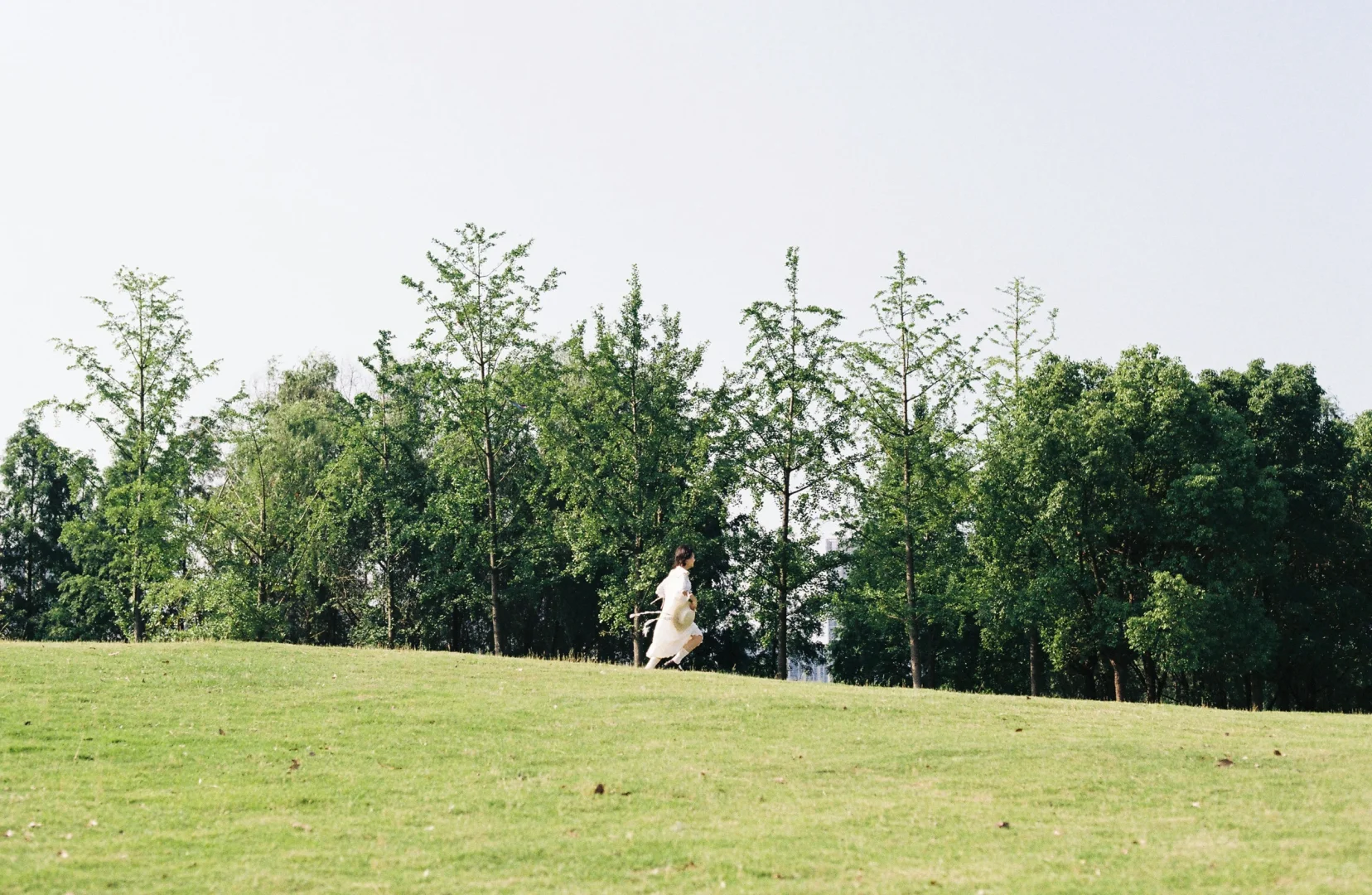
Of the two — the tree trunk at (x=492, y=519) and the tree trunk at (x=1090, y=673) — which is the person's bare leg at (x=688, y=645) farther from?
the tree trunk at (x=1090, y=673)

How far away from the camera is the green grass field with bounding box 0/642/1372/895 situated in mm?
11773

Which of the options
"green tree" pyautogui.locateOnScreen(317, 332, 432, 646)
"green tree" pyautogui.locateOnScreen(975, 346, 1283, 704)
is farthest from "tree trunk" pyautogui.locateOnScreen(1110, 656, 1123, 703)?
"green tree" pyautogui.locateOnScreen(317, 332, 432, 646)

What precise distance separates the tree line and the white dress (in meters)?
18.3

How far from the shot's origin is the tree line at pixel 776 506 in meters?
46.6

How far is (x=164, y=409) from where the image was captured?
5341cm

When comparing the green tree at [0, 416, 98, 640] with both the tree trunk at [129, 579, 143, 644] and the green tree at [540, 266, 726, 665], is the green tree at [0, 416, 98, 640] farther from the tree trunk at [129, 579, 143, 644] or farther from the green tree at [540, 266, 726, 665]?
the green tree at [540, 266, 726, 665]

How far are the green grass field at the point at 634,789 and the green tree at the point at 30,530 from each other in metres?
51.7

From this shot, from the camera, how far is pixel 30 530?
7075 cm

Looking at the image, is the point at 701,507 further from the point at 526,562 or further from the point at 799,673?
the point at 799,673

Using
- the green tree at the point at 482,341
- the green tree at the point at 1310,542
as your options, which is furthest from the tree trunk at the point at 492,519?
the green tree at the point at 1310,542

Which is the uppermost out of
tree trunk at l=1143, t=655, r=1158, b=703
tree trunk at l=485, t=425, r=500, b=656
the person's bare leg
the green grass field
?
tree trunk at l=485, t=425, r=500, b=656

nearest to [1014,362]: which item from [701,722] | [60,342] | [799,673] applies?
[799,673]

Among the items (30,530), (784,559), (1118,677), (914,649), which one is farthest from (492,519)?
(30,530)

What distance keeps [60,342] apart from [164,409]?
17.2 ft
